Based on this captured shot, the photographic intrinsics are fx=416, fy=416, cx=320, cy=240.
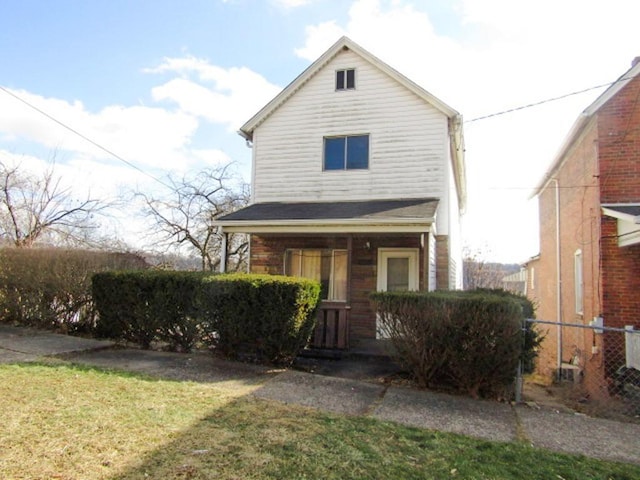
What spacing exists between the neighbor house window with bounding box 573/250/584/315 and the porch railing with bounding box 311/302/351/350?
617 centimetres

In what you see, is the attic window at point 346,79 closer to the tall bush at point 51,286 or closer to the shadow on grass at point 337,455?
the tall bush at point 51,286

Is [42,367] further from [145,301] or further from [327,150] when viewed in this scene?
[327,150]

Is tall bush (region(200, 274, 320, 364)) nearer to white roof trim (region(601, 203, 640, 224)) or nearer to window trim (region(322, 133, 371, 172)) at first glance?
window trim (region(322, 133, 371, 172))

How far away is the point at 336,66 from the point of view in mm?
11711

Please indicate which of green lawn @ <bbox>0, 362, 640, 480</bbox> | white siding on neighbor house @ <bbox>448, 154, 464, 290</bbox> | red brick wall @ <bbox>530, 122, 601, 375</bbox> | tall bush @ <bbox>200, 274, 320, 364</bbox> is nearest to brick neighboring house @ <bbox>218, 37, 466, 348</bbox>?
white siding on neighbor house @ <bbox>448, 154, 464, 290</bbox>

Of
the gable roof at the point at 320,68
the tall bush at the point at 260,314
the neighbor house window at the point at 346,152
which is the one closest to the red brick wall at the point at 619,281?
the gable roof at the point at 320,68

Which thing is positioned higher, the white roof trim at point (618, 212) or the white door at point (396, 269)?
the white roof trim at point (618, 212)

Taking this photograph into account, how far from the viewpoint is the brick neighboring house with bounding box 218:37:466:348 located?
1020cm

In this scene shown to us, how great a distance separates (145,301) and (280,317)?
111 inches

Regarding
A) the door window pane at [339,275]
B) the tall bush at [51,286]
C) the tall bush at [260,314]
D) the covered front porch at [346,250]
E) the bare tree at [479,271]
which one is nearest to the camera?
the tall bush at [260,314]

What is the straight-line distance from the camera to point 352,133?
11.2 m

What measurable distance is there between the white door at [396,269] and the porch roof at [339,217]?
4.17 feet

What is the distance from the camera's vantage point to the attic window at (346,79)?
11555 millimetres

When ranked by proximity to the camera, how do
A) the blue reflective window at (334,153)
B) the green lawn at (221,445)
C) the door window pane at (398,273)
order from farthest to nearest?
1. the blue reflective window at (334,153)
2. the door window pane at (398,273)
3. the green lawn at (221,445)
